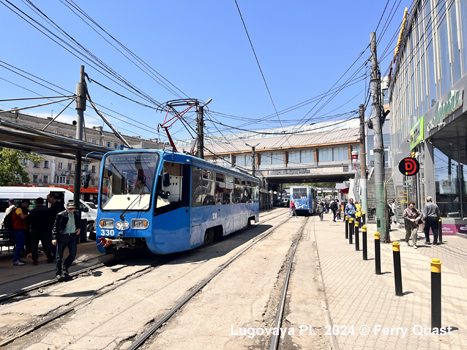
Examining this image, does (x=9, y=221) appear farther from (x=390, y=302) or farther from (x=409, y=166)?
(x=409, y=166)

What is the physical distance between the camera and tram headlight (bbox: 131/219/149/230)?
770 centimetres

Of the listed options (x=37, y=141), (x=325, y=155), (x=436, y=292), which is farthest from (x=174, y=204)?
(x=325, y=155)

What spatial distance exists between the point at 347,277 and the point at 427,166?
33.1 feet

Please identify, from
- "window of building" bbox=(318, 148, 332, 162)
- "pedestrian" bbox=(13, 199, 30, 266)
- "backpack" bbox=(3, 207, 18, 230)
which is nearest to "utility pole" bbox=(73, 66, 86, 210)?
"backpack" bbox=(3, 207, 18, 230)

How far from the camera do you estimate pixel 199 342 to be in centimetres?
379

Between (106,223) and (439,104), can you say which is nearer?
(106,223)

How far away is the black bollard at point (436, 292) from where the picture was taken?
4039 millimetres

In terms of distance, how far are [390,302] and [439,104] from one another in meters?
10.1

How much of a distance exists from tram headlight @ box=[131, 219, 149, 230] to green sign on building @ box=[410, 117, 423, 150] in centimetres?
1338

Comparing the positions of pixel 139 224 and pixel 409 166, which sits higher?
pixel 409 166

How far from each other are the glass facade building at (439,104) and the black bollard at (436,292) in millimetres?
7882

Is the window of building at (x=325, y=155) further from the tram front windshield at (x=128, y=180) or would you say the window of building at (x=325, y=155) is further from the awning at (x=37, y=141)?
the tram front windshield at (x=128, y=180)

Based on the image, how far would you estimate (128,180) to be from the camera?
26.9 ft

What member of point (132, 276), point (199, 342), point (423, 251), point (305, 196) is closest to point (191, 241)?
point (132, 276)
